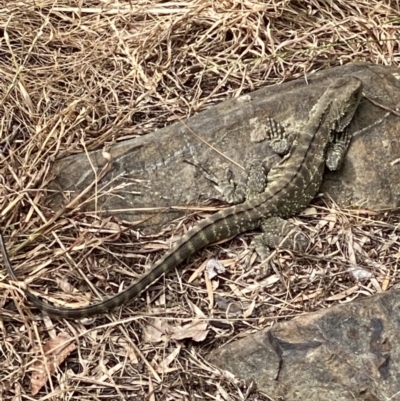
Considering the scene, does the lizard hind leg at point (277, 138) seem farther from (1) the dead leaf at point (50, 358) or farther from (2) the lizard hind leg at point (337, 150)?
(1) the dead leaf at point (50, 358)

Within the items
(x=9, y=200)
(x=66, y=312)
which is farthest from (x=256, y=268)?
(x=9, y=200)

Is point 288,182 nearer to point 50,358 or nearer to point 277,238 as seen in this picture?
point 277,238

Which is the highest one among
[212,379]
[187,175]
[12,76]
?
[12,76]

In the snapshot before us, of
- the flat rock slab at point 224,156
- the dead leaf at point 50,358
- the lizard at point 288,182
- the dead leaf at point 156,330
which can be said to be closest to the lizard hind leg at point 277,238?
the lizard at point 288,182

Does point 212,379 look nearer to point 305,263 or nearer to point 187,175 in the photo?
point 305,263

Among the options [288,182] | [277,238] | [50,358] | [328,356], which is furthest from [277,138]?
[50,358]

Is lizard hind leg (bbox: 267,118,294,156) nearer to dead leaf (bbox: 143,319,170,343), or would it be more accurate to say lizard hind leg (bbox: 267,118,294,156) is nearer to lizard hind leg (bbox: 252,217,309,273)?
lizard hind leg (bbox: 252,217,309,273)
